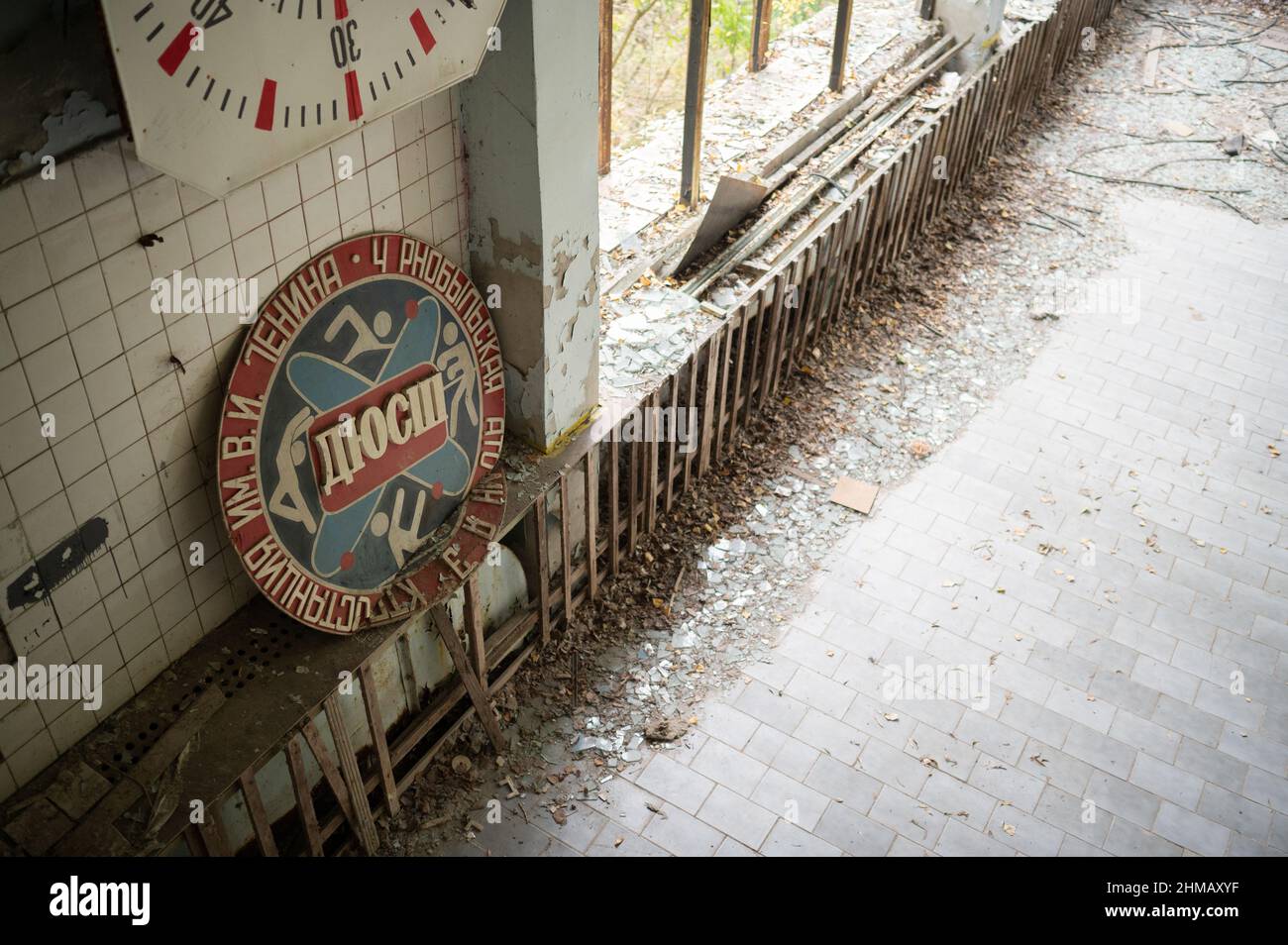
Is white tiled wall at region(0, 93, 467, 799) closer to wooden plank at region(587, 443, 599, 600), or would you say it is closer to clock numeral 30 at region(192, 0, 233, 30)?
clock numeral 30 at region(192, 0, 233, 30)

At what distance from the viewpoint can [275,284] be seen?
427 centimetres

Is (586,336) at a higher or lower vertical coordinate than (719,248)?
higher

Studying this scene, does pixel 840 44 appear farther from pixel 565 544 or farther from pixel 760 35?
pixel 565 544

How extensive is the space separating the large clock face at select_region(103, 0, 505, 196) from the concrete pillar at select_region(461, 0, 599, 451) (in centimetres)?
77

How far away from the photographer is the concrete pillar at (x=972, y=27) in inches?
458

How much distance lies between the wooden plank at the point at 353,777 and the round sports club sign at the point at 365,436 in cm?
38

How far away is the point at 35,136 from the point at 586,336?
3.08 meters

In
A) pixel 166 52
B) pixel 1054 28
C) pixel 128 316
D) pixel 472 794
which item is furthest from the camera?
pixel 1054 28

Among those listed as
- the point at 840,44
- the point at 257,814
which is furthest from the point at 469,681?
the point at 840,44

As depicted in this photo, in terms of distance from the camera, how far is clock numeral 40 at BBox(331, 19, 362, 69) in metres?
3.39

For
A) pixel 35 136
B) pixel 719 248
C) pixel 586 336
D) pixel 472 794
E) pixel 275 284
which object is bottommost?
pixel 472 794

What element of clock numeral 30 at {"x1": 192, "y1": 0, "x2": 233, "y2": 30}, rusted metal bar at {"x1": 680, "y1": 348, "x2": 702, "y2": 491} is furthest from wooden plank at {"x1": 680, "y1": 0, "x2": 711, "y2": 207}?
clock numeral 30 at {"x1": 192, "y1": 0, "x2": 233, "y2": 30}

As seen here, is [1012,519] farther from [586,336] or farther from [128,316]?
[128,316]

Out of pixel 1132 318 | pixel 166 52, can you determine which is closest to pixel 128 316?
pixel 166 52
